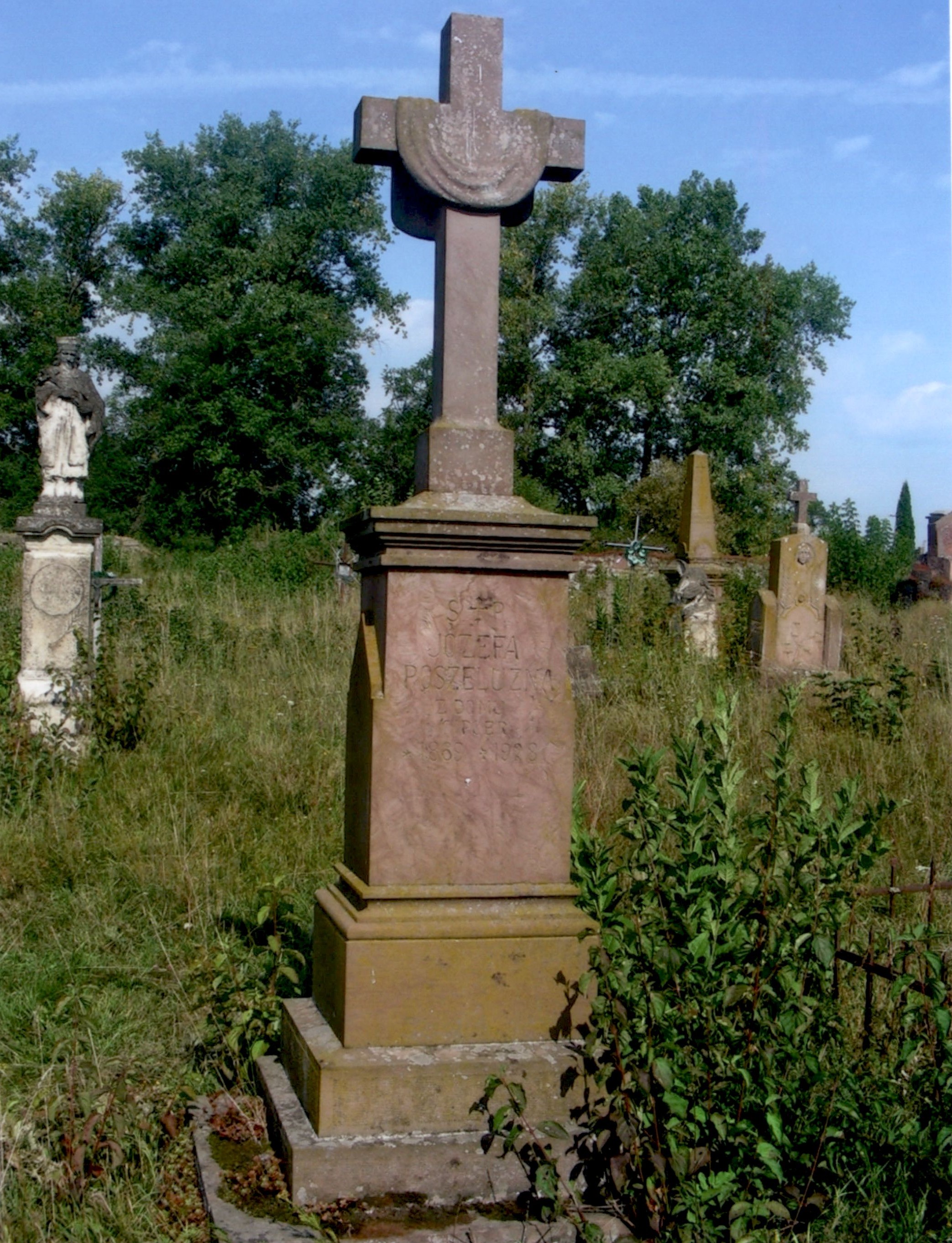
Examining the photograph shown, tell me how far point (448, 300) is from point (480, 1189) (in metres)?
2.48

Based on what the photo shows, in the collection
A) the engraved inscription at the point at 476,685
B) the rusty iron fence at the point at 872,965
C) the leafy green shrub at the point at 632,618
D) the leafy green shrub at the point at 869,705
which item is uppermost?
the leafy green shrub at the point at 632,618

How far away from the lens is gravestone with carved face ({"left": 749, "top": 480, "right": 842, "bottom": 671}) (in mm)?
11922

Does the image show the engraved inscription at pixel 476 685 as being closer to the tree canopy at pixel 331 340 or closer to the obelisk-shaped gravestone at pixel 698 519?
the obelisk-shaped gravestone at pixel 698 519

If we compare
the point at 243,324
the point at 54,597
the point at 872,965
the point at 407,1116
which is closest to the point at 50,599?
the point at 54,597

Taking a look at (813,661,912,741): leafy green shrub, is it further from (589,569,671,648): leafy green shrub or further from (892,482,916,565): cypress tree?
(892,482,916,565): cypress tree

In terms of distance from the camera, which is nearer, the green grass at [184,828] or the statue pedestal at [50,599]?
the green grass at [184,828]

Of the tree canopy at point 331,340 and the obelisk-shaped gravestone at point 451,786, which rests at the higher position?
the tree canopy at point 331,340

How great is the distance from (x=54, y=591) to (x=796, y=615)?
22.7ft

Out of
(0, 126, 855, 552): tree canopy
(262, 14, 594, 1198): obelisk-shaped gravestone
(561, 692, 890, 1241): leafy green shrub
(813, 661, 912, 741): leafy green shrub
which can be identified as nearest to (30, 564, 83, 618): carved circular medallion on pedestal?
(813, 661, 912, 741): leafy green shrub

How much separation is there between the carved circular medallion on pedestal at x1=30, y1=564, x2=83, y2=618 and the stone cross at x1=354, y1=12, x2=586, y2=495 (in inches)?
238

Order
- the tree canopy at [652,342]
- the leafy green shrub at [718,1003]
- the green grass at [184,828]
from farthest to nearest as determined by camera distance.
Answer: the tree canopy at [652,342] < the green grass at [184,828] < the leafy green shrub at [718,1003]

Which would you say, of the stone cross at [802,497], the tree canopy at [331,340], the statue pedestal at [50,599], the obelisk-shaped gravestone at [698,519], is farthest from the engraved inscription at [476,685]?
the tree canopy at [331,340]

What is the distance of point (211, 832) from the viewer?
6.52 m

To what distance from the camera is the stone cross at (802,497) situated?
14.8m
